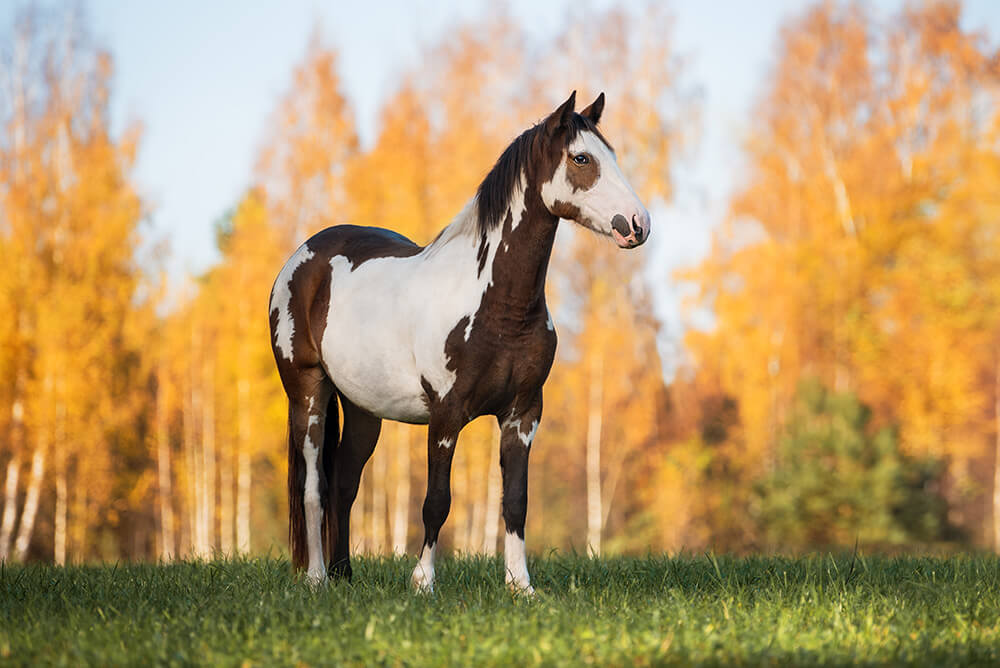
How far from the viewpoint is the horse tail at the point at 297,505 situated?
5895mm

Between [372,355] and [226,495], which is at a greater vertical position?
[372,355]

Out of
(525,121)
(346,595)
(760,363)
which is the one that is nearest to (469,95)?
(525,121)

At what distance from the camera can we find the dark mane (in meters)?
5.07

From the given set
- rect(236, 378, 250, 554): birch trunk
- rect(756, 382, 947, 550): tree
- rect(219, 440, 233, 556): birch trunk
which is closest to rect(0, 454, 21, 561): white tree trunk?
rect(236, 378, 250, 554): birch trunk

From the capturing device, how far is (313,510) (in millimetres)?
5871

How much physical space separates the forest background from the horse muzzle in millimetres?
14680

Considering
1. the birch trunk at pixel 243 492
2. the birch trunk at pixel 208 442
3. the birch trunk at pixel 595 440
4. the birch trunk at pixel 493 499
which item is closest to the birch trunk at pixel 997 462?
the birch trunk at pixel 595 440

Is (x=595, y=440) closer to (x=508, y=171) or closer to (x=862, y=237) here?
(x=862, y=237)

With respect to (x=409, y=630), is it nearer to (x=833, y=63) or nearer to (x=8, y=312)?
(x=8, y=312)

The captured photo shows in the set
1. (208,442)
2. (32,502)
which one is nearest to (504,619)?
(32,502)

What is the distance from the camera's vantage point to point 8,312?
19.8 meters

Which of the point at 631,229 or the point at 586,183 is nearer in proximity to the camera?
the point at 631,229

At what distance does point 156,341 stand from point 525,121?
34.6ft

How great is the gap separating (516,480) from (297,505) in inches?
60.9
